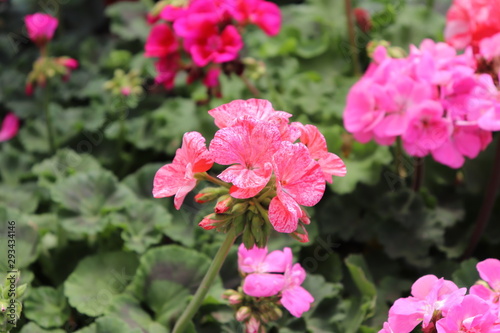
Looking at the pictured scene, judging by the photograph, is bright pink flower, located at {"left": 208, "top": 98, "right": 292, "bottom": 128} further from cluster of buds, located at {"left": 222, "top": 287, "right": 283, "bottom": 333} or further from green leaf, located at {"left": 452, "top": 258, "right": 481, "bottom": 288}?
green leaf, located at {"left": 452, "top": 258, "right": 481, "bottom": 288}

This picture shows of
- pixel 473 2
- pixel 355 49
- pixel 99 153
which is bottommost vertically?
pixel 99 153

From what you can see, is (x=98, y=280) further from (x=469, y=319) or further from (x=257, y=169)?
(x=469, y=319)

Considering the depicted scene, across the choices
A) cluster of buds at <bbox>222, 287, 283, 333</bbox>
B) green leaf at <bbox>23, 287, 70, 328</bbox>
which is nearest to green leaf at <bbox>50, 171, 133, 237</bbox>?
green leaf at <bbox>23, 287, 70, 328</bbox>

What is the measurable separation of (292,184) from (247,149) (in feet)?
0.23

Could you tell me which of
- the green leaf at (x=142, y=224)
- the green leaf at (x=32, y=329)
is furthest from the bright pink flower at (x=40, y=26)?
the green leaf at (x=32, y=329)

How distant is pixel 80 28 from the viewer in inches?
90.1

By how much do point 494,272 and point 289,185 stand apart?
379mm

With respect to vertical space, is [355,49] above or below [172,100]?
above

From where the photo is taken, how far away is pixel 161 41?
5.23 feet

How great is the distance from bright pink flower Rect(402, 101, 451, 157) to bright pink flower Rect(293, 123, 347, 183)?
414mm

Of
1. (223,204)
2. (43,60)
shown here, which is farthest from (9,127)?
(223,204)

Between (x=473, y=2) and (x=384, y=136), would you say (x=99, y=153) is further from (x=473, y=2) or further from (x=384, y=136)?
(x=473, y=2)

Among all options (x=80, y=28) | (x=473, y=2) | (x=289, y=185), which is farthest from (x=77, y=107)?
(x=289, y=185)

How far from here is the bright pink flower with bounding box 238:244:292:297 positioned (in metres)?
0.95
